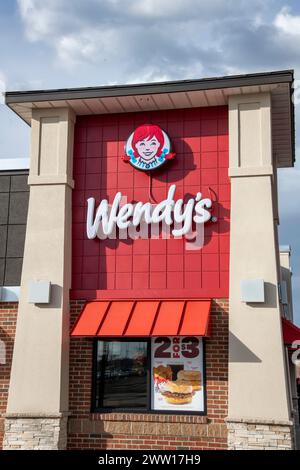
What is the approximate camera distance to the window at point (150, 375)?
40.7ft

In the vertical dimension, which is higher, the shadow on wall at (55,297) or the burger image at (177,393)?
the shadow on wall at (55,297)

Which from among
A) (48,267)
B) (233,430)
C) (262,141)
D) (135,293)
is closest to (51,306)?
(48,267)

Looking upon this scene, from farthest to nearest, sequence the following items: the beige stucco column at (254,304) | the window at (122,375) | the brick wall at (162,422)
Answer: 1. the window at (122,375)
2. the brick wall at (162,422)
3. the beige stucco column at (254,304)

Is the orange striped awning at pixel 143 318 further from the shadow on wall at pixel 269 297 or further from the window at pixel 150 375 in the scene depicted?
the shadow on wall at pixel 269 297

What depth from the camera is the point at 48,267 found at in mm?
13227

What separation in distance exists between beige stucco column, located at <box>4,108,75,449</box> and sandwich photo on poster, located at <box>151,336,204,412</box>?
6.86ft

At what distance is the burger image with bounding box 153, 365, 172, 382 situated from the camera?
12.6 meters

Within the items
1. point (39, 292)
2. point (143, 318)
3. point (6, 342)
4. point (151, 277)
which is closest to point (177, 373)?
point (143, 318)

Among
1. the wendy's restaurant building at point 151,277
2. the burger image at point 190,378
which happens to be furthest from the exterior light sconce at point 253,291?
the burger image at point 190,378

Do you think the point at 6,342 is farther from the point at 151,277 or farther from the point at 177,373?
the point at 177,373

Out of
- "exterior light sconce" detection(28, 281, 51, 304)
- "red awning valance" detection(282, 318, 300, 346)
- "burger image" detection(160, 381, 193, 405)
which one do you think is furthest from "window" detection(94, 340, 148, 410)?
"red awning valance" detection(282, 318, 300, 346)

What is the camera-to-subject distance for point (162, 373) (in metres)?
12.6

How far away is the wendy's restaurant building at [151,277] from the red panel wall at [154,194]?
1.3 inches

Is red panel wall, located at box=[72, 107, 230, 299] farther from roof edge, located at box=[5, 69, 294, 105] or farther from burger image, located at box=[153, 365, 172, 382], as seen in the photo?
burger image, located at box=[153, 365, 172, 382]
